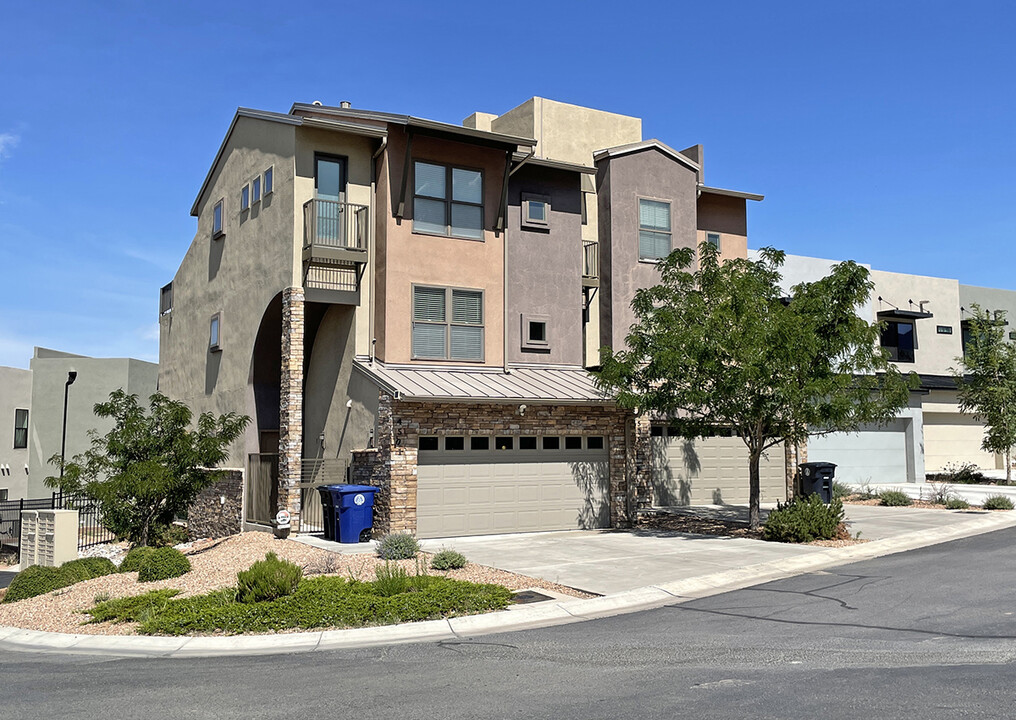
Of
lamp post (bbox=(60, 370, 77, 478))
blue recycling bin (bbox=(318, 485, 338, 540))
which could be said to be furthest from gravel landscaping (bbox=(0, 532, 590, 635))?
lamp post (bbox=(60, 370, 77, 478))

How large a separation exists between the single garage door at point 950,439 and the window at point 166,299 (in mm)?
32047

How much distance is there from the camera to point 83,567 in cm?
1702

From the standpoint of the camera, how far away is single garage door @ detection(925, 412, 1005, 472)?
130 feet

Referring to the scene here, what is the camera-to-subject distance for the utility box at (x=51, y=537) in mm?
20672

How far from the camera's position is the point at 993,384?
3378 centimetres

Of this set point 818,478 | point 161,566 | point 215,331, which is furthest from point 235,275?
point 818,478

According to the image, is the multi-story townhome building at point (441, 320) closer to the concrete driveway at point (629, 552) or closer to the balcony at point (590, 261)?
the balcony at point (590, 261)

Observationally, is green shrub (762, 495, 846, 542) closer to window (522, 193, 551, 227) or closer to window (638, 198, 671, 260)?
window (638, 198, 671, 260)

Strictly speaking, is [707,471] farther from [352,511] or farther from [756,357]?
[352,511]

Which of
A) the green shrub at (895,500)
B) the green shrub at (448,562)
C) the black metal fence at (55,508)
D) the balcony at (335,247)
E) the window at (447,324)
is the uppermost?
the balcony at (335,247)

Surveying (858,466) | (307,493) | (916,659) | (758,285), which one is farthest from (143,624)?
(858,466)

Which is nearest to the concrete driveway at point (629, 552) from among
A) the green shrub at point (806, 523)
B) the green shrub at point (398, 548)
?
the green shrub at point (806, 523)

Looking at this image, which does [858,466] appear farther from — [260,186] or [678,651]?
[678,651]

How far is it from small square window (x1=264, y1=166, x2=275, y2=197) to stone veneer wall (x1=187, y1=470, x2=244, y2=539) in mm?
7286
